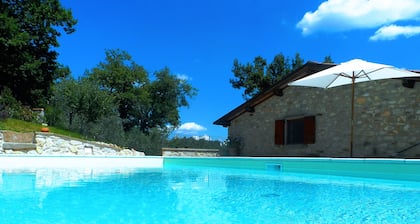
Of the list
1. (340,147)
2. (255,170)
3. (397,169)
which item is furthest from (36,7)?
(397,169)

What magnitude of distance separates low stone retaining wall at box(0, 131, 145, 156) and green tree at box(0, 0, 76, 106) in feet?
18.9

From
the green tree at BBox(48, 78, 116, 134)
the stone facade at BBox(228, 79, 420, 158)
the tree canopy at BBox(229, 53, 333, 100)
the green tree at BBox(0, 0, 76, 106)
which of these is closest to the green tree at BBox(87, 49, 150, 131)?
the tree canopy at BBox(229, 53, 333, 100)

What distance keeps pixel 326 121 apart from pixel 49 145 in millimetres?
9225

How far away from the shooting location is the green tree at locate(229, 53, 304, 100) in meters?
28.9

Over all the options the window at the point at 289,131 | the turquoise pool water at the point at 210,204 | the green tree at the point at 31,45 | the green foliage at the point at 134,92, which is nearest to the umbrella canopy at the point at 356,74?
the window at the point at 289,131

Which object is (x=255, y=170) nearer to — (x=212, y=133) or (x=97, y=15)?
(x=212, y=133)

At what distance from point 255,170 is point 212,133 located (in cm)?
869

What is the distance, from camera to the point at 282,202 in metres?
4.49

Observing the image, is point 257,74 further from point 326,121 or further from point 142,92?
point 326,121

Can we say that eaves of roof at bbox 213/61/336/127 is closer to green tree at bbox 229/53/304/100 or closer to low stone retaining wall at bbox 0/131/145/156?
low stone retaining wall at bbox 0/131/145/156

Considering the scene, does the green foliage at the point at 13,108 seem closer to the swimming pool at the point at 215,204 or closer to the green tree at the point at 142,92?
the swimming pool at the point at 215,204

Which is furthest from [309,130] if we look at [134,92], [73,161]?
[134,92]

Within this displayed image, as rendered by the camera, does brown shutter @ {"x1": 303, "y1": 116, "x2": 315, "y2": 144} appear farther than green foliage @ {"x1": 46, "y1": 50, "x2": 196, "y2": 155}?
No

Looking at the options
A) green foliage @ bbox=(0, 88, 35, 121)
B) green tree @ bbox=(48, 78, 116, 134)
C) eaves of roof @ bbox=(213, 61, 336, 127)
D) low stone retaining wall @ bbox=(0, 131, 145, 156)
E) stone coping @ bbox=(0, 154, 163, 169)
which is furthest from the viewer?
green tree @ bbox=(48, 78, 116, 134)
